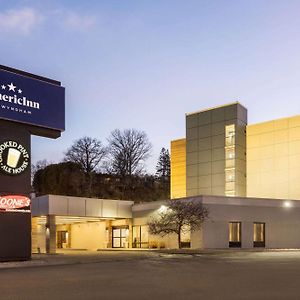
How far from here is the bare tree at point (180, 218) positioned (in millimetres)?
47281

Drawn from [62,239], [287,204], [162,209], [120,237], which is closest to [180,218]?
[162,209]

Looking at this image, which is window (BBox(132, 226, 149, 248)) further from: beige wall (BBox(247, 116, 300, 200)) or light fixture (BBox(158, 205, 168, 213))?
beige wall (BBox(247, 116, 300, 200))

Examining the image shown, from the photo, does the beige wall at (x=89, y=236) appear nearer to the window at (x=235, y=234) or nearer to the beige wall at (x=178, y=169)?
the window at (x=235, y=234)

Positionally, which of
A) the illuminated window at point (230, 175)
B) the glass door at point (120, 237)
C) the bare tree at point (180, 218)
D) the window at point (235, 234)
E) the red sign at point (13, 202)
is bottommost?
the glass door at point (120, 237)

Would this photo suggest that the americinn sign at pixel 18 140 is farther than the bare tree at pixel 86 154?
No

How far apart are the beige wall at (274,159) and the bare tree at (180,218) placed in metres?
19.9

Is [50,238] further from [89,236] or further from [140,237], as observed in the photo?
[89,236]

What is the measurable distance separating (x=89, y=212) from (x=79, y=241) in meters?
11.3

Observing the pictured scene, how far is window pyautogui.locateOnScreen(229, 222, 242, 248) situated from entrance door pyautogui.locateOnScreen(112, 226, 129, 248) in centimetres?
1270

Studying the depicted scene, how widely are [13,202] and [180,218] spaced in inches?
842

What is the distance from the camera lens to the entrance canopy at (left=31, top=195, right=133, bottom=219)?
2029 inches

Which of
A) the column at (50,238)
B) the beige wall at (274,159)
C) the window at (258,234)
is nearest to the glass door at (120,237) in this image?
the column at (50,238)

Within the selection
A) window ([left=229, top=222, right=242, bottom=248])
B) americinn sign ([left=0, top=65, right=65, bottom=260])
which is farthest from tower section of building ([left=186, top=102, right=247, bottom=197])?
americinn sign ([left=0, top=65, right=65, bottom=260])

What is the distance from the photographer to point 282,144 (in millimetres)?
66312
